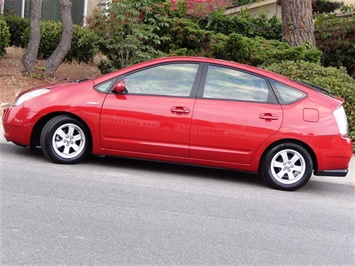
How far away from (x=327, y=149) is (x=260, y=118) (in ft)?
3.04

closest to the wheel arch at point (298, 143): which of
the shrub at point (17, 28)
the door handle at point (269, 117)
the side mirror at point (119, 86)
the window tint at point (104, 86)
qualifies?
the door handle at point (269, 117)

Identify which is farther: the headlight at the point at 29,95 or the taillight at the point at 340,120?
the headlight at the point at 29,95

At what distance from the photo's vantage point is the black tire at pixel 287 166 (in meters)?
7.22

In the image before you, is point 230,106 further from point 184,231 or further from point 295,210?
point 184,231

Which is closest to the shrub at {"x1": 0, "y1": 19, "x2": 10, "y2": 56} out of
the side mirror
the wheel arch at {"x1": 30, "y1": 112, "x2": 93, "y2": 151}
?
the wheel arch at {"x1": 30, "y1": 112, "x2": 93, "y2": 151}

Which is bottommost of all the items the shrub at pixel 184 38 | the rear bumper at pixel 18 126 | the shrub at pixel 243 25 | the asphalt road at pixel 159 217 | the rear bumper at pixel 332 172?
the asphalt road at pixel 159 217

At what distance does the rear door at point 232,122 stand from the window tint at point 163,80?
261mm

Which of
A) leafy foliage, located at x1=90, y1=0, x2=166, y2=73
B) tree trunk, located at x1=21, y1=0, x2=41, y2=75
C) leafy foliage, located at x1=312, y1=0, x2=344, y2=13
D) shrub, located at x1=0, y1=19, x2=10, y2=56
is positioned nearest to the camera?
leafy foliage, located at x1=90, y1=0, x2=166, y2=73

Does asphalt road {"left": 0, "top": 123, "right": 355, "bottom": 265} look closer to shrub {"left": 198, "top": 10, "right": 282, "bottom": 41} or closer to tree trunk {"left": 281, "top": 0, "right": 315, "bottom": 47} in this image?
tree trunk {"left": 281, "top": 0, "right": 315, "bottom": 47}

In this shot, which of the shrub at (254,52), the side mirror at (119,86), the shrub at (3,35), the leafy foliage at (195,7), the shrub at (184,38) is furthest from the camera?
the leafy foliage at (195,7)

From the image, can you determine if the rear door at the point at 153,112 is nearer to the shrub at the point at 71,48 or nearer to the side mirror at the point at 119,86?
the side mirror at the point at 119,86

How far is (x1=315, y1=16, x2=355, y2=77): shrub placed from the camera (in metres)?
13.8

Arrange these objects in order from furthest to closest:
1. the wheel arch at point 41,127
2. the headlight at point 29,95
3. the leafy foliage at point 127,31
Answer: the leafy foliage at point 127,31
the headlight at point 29,95
the wheel arch at point 41,127

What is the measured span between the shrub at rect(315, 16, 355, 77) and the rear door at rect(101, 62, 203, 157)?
24.7ft
